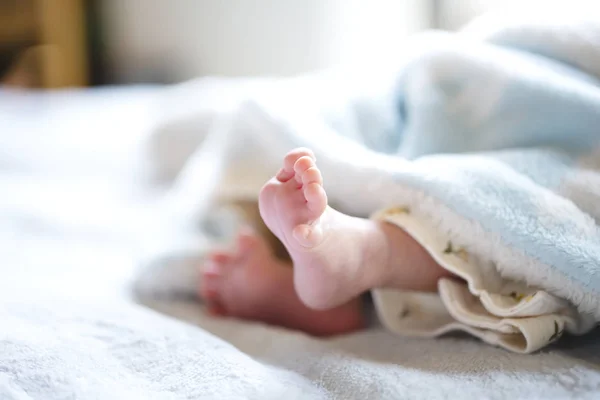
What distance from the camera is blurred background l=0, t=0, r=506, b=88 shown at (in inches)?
82.9

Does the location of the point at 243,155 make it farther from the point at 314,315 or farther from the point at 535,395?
the point at 535,395

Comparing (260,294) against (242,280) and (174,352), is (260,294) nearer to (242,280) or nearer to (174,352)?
(242,280)

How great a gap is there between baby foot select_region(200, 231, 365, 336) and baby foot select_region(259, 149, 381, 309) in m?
0.05

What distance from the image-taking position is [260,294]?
22.4 inches

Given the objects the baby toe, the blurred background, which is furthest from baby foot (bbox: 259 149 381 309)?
the blurred background

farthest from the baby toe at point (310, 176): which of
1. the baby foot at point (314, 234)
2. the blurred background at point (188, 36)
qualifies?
the blurred background at point (188, 36)

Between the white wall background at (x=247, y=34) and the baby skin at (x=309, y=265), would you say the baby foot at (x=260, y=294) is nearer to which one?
the baby skin at (x=309, y=265)

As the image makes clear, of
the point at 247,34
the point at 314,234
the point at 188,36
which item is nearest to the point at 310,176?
the point at 314,234

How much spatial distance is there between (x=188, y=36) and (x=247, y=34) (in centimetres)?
37

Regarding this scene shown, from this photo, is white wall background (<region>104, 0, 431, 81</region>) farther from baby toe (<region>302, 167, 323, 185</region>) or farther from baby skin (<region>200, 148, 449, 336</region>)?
baby toe (<region>302, 167, 323, 185</region>)

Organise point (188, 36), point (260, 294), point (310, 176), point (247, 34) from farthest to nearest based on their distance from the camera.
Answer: point (188, 36) → point (247, 34) → point (260, 294) → point (310, 176)

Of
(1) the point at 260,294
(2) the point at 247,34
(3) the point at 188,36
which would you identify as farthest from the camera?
(3) the point at 188,36

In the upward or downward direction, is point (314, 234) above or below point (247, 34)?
below

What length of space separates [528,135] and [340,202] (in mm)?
194
